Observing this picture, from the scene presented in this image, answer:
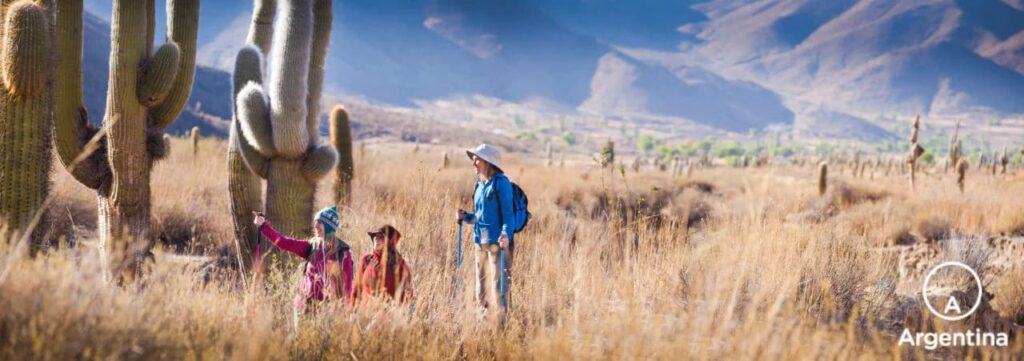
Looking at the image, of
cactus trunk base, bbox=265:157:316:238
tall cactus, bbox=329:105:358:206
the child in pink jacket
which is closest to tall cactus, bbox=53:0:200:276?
cactus trunk base, bbox=265:157:316:238

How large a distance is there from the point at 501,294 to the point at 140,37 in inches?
178

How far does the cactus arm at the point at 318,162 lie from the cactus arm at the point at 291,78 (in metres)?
0.10

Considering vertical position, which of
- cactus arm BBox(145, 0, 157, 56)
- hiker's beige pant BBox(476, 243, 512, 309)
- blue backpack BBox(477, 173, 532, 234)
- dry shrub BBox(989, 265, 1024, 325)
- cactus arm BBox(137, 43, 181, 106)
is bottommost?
dry shrub BBox(989, 265, 1024, 325)

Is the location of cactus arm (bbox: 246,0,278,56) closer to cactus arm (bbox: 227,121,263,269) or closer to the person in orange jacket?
cactus arm (bbox: 227,121,263,269)

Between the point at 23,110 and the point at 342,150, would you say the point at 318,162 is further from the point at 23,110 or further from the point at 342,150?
the point at 342,150

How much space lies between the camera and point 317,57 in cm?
822

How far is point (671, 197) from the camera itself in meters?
17.7

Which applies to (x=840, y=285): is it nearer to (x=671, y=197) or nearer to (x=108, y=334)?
(x=108, y=334)

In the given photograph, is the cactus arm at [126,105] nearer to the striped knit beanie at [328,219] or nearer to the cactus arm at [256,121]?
the cactus arm at [256,121]

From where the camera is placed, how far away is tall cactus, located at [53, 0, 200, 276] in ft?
23.1

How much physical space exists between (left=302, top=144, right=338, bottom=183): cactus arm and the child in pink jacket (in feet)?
6.65

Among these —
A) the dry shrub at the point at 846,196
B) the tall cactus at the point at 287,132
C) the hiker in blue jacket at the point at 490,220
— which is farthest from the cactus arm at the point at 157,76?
the dry shrub at the point at 846,196

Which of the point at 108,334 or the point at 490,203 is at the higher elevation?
the point at 490,203

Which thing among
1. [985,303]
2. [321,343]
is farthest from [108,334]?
[985,303]
